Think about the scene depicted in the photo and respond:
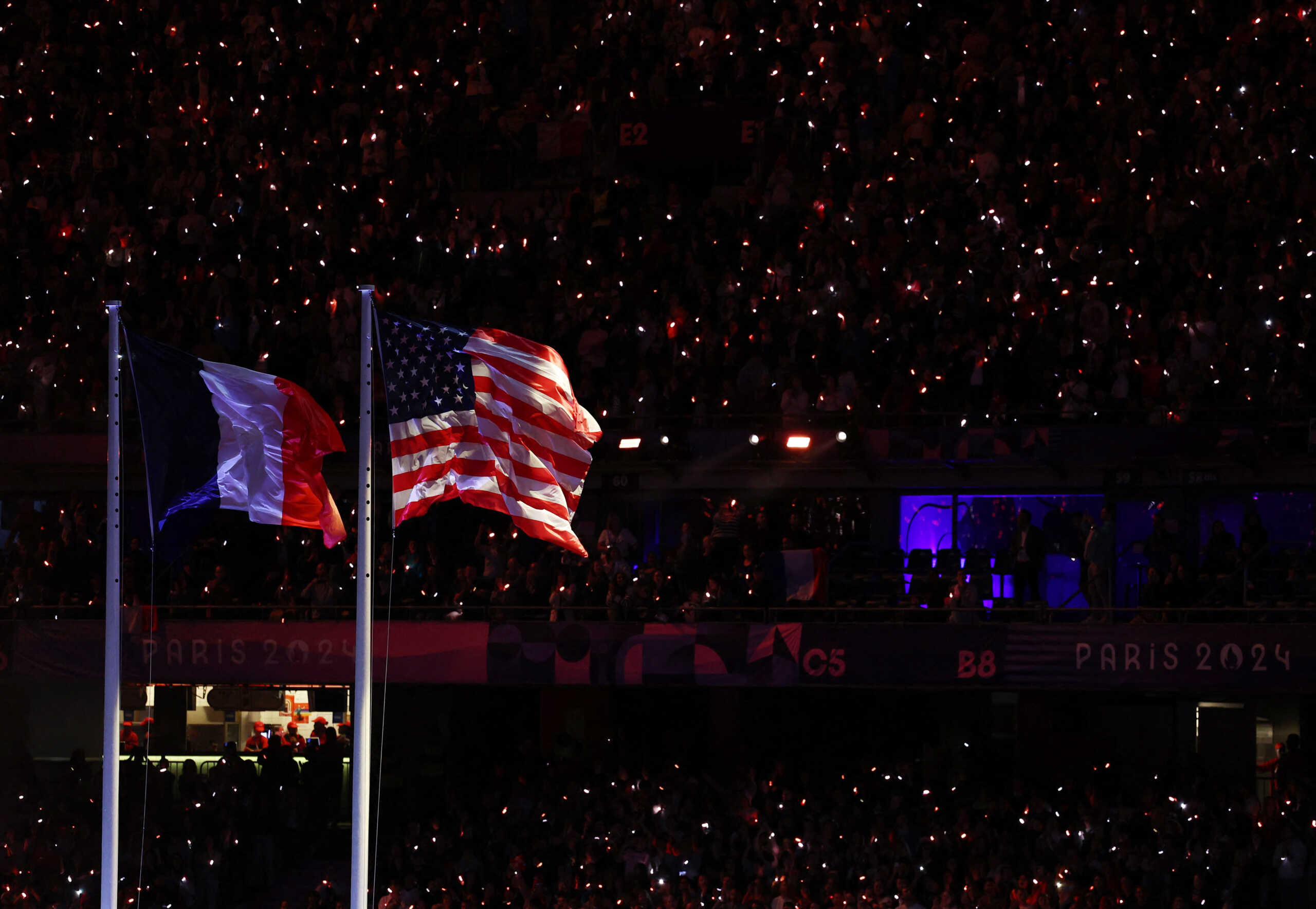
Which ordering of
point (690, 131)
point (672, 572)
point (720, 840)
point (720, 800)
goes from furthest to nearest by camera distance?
point (690, 131), point (672, 572), point (720, 800), point (720, 840)

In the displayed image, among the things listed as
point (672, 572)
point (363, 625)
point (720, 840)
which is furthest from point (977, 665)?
point (363, 625)

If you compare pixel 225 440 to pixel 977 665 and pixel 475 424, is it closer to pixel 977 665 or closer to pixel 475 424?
pixel 475 424

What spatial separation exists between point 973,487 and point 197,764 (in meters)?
13.7

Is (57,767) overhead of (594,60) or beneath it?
beneath

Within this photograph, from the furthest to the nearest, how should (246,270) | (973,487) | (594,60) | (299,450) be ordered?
(594,60) → (246,270) → (973,487) → (299,450)

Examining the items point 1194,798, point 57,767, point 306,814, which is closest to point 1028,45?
point 1194,798

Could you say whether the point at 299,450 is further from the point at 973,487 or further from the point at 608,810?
the point at 973,487

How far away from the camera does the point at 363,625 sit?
42.3ft

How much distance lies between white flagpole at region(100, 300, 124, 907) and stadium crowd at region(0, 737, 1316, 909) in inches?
290

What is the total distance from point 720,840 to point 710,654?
2542 mm

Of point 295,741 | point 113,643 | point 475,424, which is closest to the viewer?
point 113,643

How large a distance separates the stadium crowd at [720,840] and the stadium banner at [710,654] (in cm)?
151

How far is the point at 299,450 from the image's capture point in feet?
43.0

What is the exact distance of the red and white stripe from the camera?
43.6 feet
